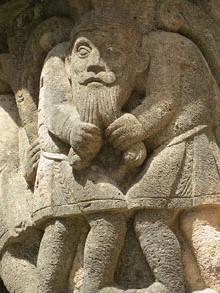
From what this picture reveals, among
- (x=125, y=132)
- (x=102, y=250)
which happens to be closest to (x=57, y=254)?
(x=102, y=250)

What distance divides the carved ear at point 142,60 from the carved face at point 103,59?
0.02 metres

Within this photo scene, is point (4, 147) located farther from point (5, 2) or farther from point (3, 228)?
point (5, 2)

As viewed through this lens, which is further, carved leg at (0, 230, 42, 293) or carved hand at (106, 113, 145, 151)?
carved leg at (0, 230, 42, 293)

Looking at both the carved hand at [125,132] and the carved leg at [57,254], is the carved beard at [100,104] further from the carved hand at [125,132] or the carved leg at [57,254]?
the carved leg at [57,254]

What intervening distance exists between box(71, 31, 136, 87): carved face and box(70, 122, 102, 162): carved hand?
0.14m

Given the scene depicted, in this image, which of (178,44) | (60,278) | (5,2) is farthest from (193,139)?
(5,2)

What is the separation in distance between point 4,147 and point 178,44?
68 cm

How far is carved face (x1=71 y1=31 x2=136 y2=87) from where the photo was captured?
9.29 ft

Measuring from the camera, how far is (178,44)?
2914mm

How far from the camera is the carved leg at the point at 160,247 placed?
9.05 feet

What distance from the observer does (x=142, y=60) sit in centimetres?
289

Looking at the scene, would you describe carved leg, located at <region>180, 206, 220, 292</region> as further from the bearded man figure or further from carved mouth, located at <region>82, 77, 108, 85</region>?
carved mouth, located at <region>82, 77, 108, 85</region>

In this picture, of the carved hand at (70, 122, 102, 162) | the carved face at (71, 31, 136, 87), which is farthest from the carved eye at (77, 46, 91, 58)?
the carved hand at (70, 122, 102, 162)

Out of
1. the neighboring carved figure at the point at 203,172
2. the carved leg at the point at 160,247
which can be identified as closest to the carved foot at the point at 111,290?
the carved leg at the point at 160,247
